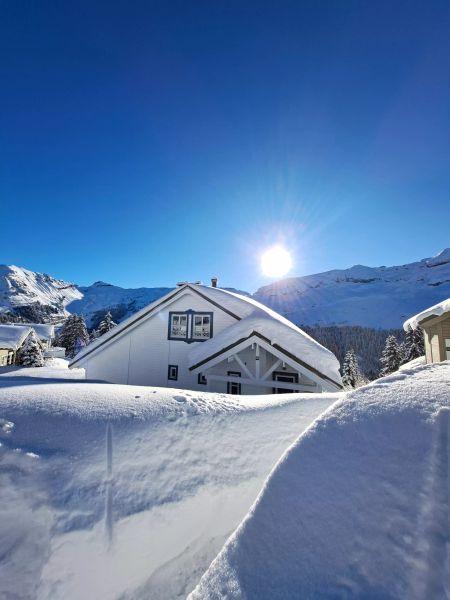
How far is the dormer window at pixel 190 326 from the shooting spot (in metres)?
13.7

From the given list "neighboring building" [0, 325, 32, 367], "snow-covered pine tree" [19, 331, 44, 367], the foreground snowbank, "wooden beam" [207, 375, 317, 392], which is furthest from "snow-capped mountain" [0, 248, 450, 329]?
the foreground snowbank

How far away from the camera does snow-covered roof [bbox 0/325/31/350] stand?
3310 cm

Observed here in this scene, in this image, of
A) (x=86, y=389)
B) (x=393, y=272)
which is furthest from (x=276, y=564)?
(x=393, y=272)

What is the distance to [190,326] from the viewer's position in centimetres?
1398

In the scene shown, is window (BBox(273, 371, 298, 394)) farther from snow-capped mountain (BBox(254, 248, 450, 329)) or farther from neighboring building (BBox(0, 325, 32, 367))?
snow-capped mountain (BBox(254, 248, 450, 329))

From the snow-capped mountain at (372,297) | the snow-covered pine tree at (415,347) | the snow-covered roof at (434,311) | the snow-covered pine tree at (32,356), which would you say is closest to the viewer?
the snow-covered roof at (434,311)

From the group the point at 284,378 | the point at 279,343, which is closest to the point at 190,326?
the point at 284,378

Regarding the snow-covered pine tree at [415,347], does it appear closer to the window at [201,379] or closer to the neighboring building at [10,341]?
the window at [201,379]

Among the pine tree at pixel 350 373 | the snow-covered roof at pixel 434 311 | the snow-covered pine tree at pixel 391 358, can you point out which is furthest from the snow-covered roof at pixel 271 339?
the snow-covered pine tree at pixel 391 358

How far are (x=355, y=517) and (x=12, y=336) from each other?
4252 centimetres

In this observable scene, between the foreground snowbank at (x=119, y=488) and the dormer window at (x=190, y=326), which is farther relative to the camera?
the dormer window at (x=190, y=326)

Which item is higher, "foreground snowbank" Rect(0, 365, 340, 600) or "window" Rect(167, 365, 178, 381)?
"window" Rect(167, 365, 178, 381)

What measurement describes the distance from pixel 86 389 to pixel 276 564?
13.3 ft

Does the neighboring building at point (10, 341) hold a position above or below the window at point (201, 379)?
above
